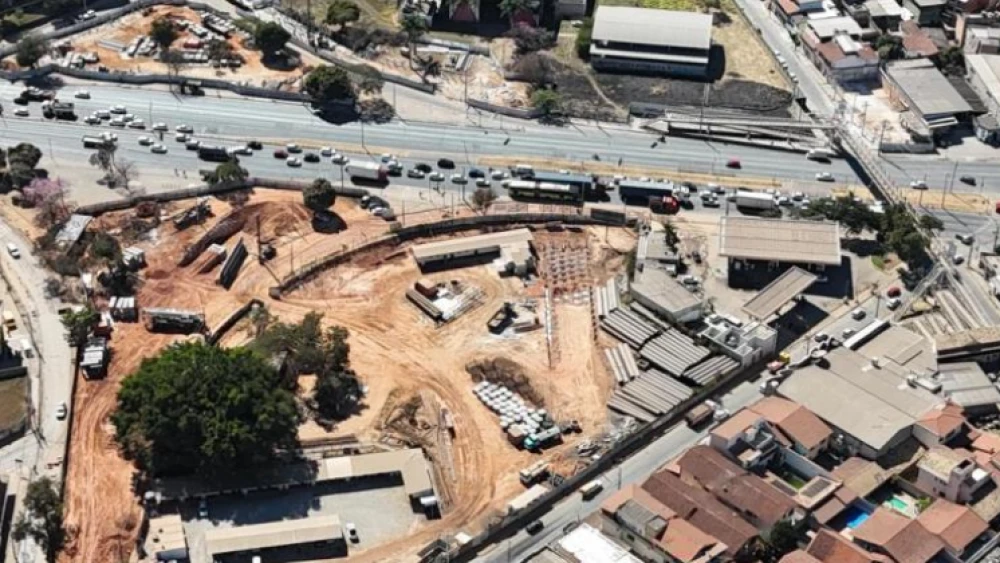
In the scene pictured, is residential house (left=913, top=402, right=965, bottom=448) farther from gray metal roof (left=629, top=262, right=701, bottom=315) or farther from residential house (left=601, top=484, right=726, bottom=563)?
gray metal roof (left=629, top=262, right=701, bottom=315)

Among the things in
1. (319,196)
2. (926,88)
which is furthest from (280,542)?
(926,88)

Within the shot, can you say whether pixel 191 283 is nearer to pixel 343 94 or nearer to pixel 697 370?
pixel 343 94

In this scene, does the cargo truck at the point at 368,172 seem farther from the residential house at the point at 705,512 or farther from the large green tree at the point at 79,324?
the residential house at the point at 705,512

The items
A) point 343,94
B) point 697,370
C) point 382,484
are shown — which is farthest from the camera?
point 343,94

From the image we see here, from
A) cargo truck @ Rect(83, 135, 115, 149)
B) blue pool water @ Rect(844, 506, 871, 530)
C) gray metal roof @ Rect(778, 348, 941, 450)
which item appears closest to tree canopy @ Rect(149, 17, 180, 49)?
cargo truck @ Rect(83, 135, 115, 149)

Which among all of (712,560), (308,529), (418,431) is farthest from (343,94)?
(712,560)

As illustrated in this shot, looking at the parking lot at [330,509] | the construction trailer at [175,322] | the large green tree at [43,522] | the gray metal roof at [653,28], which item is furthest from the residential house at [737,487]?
the gray metal roof at [653,28]
